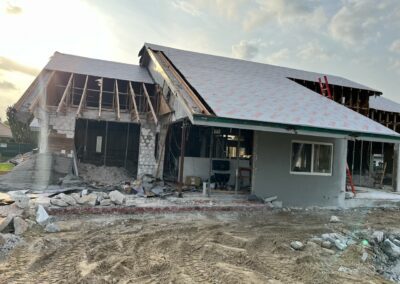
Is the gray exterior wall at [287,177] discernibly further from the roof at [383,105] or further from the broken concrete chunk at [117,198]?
the roof at [383,105]

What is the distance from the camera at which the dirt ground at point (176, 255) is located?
436 cm

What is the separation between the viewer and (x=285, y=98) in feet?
37.0

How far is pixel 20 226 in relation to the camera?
6.02 metres

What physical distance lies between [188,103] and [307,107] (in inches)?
180

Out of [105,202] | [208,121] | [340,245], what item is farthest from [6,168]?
[340,245]

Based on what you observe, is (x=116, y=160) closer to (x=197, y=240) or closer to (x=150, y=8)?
(x=150, y=8)

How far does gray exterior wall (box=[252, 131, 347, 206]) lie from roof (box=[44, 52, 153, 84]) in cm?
721

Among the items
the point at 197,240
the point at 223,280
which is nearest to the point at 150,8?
the point at 197,240

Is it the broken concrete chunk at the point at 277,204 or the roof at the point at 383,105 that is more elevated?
the roof at the point at 383,105

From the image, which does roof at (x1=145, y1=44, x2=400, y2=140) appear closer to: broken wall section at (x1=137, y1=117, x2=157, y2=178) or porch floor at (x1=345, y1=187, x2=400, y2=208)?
porch floor at (x1=345, y1=187, x2=400, y2=208)

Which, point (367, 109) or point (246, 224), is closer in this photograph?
point (246, 224)

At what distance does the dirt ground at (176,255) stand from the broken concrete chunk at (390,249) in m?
0.60

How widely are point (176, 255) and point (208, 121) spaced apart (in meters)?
3.75

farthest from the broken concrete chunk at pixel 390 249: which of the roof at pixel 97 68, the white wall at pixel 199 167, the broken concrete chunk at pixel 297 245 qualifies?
the roof at pixel 97 68
